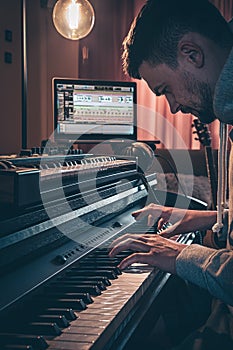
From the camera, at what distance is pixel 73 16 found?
9.14 ft

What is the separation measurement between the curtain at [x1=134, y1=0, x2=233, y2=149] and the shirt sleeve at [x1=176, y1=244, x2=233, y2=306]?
2.91 meters

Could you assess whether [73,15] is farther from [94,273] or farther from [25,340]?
[25,340]

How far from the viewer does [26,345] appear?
69 centimetres

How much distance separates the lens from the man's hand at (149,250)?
43.5 inches

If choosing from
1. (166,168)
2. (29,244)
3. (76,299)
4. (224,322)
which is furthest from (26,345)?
(166,168)

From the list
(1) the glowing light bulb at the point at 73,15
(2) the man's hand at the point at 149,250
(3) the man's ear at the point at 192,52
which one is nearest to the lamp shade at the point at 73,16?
(1) the glowing light bulb at the point at 73,15

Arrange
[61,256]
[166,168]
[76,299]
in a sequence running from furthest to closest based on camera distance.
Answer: [166,168] → [61,256] → [76,299]

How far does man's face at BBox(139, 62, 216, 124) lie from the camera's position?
1.22 meters

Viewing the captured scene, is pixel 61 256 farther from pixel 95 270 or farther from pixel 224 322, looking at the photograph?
pixel 224 322

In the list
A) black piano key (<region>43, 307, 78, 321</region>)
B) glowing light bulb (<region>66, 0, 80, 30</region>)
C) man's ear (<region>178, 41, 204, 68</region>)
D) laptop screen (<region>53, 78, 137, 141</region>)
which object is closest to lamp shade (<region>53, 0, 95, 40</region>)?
glowing light bulb (<region>66, 0, 80, 30</region>)

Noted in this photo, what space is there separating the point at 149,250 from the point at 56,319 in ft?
1.31

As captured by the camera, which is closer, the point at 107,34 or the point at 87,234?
the point at 87,234

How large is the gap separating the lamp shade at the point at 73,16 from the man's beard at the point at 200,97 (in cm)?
166

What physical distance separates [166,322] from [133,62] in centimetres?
83
